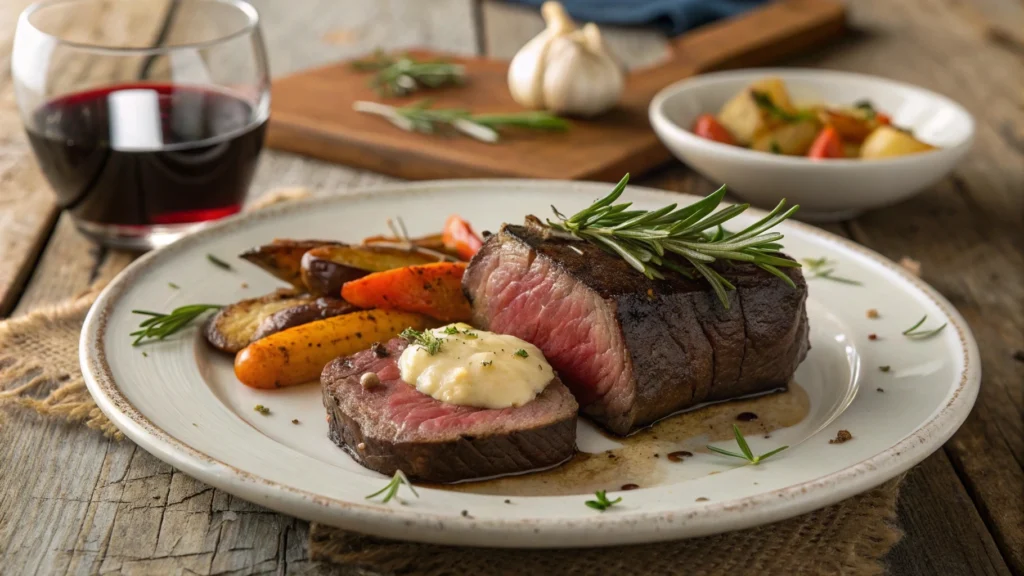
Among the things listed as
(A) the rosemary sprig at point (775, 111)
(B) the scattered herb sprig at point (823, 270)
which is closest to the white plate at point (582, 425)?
(B) the scattered herb sprig at point (823, 270)

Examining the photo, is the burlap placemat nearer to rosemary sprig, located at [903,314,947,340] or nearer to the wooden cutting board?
rosemary sprig, located at [903,314,947,340]

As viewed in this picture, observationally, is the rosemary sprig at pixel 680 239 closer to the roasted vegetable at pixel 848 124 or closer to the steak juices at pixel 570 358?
the steak juices at pixel 570 358

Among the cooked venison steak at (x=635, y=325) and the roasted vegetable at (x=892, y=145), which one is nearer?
the cooked venison steak at (x=635, y=325)

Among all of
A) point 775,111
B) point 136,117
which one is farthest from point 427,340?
point 775,111

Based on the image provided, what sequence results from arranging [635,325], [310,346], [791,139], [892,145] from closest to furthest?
[635,325], [310,346], [892,145], [791,139]

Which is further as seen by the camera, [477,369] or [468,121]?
[468,121]

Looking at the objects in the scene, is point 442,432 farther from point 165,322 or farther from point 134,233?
point 134,233

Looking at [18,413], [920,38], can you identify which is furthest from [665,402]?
[920,38]
